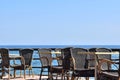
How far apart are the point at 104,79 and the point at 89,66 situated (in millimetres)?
1833

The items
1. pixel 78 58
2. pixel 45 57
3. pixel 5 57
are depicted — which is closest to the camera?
pixel 78 58

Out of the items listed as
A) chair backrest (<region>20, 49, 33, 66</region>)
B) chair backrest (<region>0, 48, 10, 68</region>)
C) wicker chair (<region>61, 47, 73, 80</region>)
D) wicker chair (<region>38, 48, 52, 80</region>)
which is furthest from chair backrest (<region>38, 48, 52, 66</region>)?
wicker chair (<region>61, 47, 73, 80</region>)

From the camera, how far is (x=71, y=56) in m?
7.45

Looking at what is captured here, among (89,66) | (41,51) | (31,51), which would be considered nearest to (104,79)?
(89,66)

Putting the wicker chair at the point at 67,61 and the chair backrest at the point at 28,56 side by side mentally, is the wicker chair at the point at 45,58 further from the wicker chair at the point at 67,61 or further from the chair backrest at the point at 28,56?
the wicker chair at the point at 67,61

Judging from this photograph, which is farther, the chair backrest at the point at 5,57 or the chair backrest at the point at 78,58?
the chair backrest at the point at 5,57

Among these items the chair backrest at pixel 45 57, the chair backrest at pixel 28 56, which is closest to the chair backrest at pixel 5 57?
the chair backrest at pixel 28 56

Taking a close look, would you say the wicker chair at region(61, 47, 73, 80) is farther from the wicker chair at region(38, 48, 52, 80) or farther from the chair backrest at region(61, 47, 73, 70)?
the wicker chair at region(38, 48, 52, 80)

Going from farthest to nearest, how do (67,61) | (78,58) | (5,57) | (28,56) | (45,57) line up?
(28,56) < (5,57) < (45,57) < (78,58) < (67,61)

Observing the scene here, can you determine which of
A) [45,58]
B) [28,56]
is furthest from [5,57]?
[45,58]

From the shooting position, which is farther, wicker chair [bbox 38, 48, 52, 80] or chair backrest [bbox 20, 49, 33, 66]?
chair backrest [bbox 20, 49, 33, 66]

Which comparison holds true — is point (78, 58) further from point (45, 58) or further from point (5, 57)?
point (5, 57)

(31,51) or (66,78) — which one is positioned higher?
(31,51)

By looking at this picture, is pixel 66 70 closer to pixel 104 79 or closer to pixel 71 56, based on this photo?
pixel 71 56
